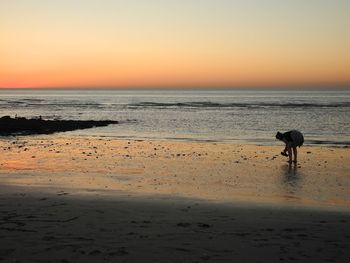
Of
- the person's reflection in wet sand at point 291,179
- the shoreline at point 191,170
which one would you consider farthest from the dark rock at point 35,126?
the person's reflection in wet sand at point 291,179

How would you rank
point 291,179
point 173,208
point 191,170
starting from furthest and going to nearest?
point 191,170 → point 291,179 → point 173,208

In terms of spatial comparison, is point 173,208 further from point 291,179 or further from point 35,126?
point 35,126

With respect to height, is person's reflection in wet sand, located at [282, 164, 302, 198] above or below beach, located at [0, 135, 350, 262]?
below

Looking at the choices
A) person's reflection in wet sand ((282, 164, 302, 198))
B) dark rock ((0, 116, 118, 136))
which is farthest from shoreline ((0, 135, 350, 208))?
dark rock ((0, 116, 118, 136))

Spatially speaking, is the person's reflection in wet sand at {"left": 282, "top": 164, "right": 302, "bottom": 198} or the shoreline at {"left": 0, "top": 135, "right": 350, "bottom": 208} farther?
the person's reflection in wet sand at {"left": 282, "top": 164, "right": 302, "bottom": 198}

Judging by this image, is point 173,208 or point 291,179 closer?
point 173,208

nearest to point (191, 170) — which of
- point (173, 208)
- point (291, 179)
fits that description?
point (291, 179)

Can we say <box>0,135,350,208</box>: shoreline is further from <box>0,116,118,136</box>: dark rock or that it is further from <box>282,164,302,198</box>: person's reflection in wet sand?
<box>0,116,118,136</box>: dark rock

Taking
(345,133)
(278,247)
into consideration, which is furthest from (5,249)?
(345,133)

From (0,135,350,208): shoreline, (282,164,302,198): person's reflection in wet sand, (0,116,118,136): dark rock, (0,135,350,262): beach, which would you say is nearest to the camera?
(0,135,350,262): beach

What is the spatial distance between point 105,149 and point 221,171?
7.28m

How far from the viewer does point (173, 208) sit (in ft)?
27.5

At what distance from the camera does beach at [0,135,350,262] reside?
5.85m

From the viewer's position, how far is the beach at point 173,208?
5848 mm
